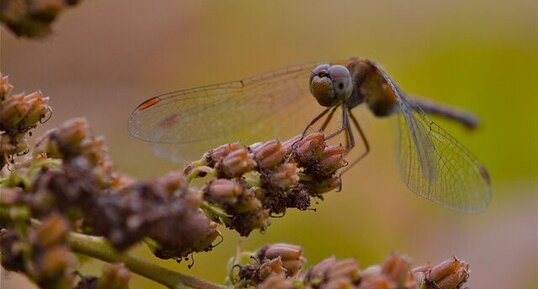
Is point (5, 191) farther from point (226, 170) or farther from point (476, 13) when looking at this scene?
point (476, 13)

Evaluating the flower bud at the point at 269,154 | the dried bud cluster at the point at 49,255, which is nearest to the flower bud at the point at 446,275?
the flower bud at the point at 269,154

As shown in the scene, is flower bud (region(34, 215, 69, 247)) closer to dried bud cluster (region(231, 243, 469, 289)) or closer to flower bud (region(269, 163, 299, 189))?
dried bud cluster (region(231, 243, 469, 289))

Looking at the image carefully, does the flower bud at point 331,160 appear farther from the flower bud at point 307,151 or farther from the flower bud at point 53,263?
the flower bud at point 53,263

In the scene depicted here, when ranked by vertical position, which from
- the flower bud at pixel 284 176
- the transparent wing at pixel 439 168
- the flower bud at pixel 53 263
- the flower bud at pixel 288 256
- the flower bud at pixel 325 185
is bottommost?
the flower bud at pixel 53 263

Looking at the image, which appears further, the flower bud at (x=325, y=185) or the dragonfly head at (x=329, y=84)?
the dragonfly head at (x=329, y=84)

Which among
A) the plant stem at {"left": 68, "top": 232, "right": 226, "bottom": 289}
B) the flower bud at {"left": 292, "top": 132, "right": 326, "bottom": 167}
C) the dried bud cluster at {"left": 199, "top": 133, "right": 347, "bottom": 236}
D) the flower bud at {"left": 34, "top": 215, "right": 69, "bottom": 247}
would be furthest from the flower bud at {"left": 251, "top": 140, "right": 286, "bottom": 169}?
the flower bud at {"left": 34, "top": 215, "right": 69, "bottom": 247}

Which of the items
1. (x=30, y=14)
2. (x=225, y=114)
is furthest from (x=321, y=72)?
(x=30, y=14)
